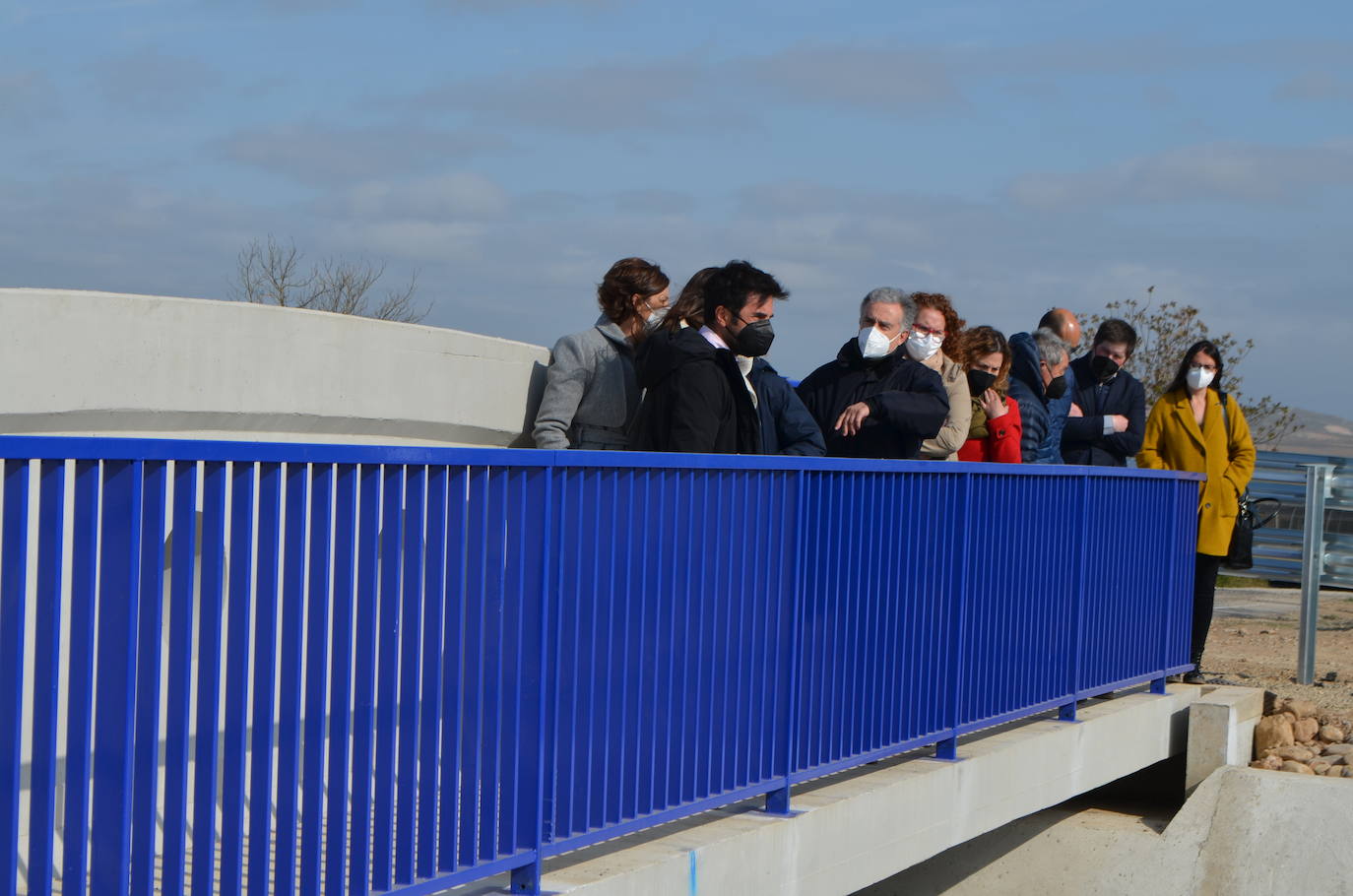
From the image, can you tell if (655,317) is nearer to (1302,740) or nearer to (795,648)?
(795,648)

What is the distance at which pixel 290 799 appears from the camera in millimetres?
3242

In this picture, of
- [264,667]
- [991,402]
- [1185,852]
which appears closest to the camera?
[264,667]

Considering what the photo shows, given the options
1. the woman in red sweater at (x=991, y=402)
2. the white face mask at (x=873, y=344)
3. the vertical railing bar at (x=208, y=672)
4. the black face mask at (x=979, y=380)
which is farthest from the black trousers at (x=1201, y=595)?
the vertical railing bar at (x=208, y=672)

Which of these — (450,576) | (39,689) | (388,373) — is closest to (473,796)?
(450,576)

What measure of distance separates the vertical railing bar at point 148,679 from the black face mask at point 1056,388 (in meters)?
6.09

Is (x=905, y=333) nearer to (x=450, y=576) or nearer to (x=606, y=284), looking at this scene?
(x=606, y=284)

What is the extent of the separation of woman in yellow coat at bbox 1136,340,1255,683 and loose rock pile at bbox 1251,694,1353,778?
54 centimetres

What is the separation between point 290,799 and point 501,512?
2.81 feet

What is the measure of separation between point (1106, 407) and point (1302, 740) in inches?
91.5

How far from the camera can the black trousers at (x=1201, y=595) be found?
30.8 ft

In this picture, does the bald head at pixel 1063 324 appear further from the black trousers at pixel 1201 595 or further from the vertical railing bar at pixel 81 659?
the vertical railing bar at pixel 81 659

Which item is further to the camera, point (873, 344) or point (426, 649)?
point (873, 344)

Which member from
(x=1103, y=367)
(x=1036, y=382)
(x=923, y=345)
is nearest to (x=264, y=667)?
(x=923, y=345)

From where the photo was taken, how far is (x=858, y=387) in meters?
6.44
